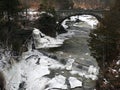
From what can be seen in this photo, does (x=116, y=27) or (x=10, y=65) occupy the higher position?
(x=116, y=27)

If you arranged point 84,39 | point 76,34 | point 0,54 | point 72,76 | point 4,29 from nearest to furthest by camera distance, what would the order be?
point 72,76 < point 0,54 < point 4,29 < point 84,39 < point 76,34

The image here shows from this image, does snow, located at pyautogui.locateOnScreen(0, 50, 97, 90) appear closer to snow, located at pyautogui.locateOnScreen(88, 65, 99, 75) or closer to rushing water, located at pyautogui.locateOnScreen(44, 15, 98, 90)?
snow, located at pyautogui.locateOnScreen(88, 65, 99, 75)

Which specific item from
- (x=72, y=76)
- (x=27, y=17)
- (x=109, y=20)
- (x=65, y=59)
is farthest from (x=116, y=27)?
(x=27, y=17)

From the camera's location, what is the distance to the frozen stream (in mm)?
35250

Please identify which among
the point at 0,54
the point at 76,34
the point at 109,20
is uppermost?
the point at 109,20

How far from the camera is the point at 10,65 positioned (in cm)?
4047

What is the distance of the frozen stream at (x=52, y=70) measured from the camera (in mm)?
35250

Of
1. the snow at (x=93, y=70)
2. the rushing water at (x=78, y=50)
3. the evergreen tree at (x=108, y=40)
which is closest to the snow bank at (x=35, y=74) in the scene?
the rushing water at (x=78, y=50)

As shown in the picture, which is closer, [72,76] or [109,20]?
[109,20]

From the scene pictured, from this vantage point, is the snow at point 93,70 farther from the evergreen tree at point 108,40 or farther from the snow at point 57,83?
the evergreen tree at point 108,40

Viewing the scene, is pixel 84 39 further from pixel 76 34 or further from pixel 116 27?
pixel 116 27

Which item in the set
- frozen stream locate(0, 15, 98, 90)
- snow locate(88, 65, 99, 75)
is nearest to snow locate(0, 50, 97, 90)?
frozen stream locate(0, 15, 98, 90)

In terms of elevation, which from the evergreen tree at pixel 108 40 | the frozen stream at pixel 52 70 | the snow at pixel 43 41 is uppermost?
the evergreen tree at pixel 108 40

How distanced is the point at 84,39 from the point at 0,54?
28.1m
